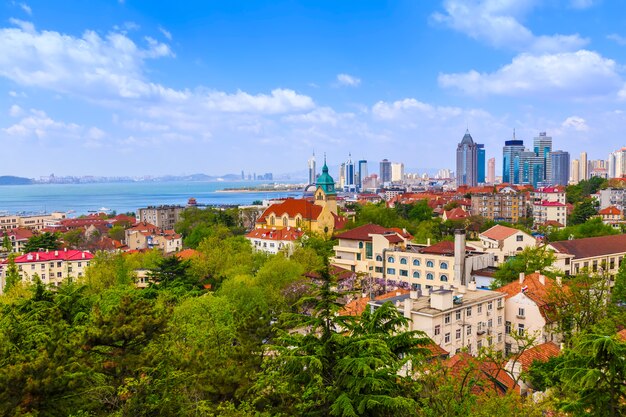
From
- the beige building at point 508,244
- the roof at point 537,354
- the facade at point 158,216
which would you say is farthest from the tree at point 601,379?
the facade at point 158,216

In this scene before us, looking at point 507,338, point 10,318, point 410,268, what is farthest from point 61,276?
point 507,338

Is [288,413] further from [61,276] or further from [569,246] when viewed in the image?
[61,276]

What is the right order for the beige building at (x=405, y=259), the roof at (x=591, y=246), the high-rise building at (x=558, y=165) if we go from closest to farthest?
1. the beige building at (x=405, y=259)
2. the roof at (x=591, y=246)
3. the high-rise building at (x=558, y=165)

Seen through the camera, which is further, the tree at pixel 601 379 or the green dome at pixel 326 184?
the green dome at pixel 326 184

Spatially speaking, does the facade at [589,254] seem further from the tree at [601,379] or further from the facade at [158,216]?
the facade at [158,216]

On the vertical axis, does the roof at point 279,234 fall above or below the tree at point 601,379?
below

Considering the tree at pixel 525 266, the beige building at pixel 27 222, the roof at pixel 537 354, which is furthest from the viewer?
the beige building at pixel 27 222

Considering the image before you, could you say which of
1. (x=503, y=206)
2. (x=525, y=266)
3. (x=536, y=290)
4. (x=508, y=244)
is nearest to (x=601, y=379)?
(x=536, y=290)
